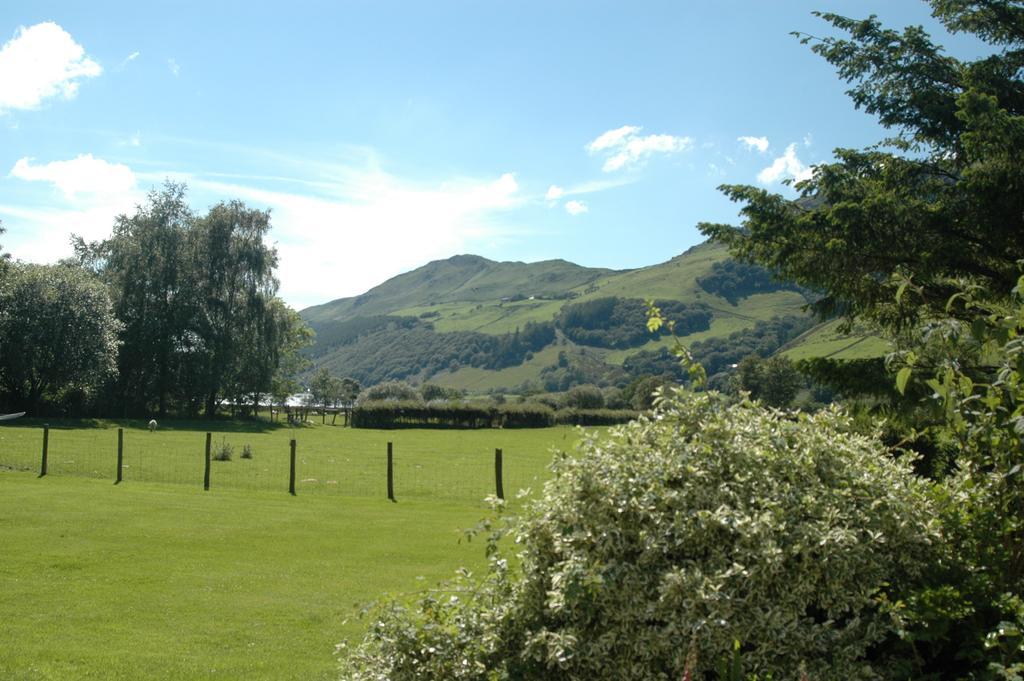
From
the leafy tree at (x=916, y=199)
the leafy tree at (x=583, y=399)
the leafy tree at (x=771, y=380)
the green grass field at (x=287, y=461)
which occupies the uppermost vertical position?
the leafy tree at (x=916, y=199)

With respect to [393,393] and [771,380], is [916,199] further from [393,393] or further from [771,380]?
[393,393]

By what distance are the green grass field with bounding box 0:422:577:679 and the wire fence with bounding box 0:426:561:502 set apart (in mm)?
628

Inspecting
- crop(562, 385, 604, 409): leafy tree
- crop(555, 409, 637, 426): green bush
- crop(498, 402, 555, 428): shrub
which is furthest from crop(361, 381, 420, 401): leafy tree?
crop(498, 402, 555, 428): shrub

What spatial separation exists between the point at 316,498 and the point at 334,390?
11607cm

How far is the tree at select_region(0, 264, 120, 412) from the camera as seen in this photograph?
190 feet

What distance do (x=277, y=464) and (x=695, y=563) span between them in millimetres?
33660

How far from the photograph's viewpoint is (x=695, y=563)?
14.0 feet

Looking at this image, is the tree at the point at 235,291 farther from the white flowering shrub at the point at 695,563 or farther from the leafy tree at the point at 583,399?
the white flowering shrub at the point at 695,563

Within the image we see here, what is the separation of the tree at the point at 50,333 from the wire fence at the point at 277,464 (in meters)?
9.49

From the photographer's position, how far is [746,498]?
14.5 ft

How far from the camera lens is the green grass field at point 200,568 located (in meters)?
8.23

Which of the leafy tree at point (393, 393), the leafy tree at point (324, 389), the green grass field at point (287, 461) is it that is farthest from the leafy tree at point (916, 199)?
the leafy tree at point (324, 389)

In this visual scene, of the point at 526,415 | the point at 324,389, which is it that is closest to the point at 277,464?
the point at 526,415

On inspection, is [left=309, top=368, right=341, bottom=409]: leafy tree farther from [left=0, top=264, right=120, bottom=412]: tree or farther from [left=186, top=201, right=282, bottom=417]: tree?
[left=0, top=264, right=120, bottom=412]: tree
